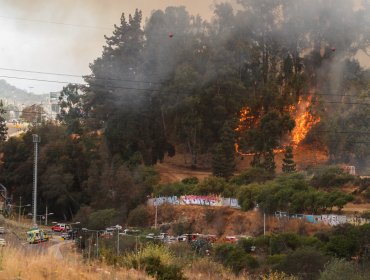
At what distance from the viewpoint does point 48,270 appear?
977cm

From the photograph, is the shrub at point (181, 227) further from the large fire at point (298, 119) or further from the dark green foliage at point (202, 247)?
the large fire at point (298, 119)

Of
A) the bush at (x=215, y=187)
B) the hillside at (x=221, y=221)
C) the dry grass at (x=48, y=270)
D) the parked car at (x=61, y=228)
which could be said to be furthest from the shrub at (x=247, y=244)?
the parked car at (x=61, y=228)

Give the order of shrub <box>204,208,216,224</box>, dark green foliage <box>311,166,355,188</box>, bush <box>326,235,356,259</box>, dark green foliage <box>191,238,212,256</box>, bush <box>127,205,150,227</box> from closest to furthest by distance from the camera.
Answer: bush <box>326,235,356,259</box> → dark green foliage <box>191,238,212,256</box> → dark green foliage <box>311,166,355,188</box> → shrub <box>204,208,216,224</box> → bush <box>127,205,150,227</box>

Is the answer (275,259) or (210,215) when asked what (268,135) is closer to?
(210,215)

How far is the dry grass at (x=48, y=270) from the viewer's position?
9.30m

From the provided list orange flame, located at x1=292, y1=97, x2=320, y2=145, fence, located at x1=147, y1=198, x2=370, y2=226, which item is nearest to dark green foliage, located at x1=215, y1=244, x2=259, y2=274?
fence, located at x1=147, y1=198, x2=370, y2=226

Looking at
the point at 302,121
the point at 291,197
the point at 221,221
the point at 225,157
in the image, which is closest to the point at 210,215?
the point at 221,221

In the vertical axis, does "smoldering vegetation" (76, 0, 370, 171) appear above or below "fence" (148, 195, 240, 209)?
above

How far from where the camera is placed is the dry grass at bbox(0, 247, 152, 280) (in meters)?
9.30

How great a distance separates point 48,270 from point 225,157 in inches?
1421

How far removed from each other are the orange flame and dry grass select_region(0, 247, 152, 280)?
44810 millimetres

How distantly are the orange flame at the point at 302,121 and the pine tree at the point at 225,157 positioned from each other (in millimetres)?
11056

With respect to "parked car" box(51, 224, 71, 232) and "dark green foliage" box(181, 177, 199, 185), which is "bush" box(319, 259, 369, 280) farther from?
"parked car" box(51, 224, 71, 232)

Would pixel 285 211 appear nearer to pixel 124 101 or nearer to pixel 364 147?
pixel 364 147
